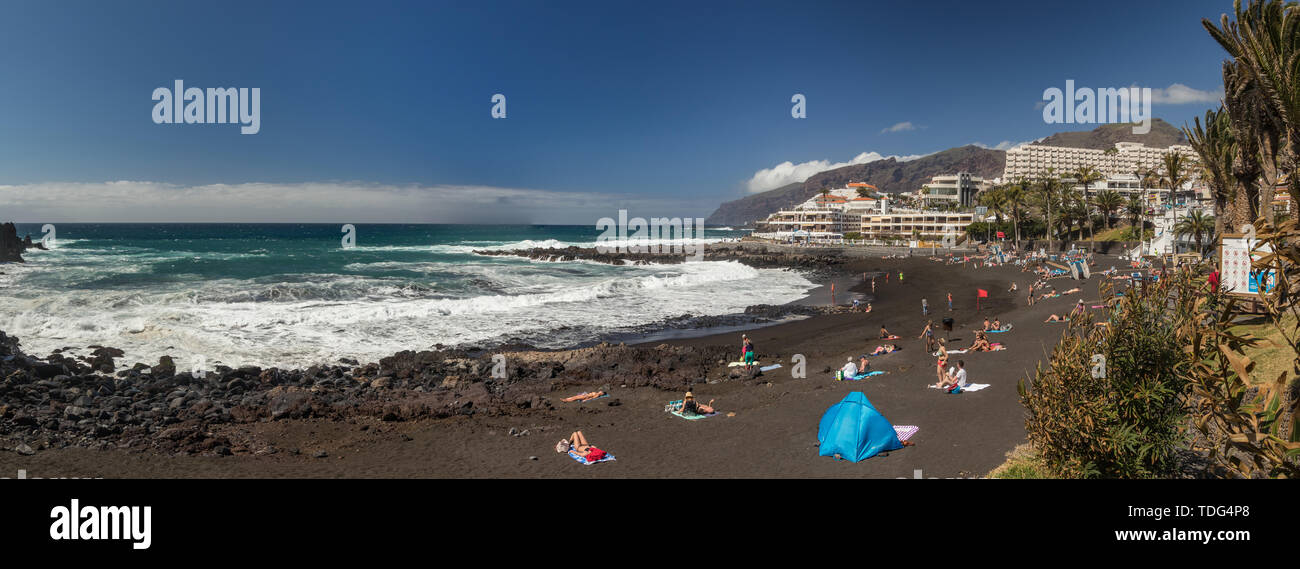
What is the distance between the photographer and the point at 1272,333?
456 inches

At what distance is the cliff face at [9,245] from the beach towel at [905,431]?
6976 centimetres

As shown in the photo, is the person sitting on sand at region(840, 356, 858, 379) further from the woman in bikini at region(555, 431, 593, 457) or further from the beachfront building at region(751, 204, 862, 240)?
the beachfront building at region(751, 204, 862, 240)

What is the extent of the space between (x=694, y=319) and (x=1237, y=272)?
1926 cm

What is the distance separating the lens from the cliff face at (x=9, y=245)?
2057 inches

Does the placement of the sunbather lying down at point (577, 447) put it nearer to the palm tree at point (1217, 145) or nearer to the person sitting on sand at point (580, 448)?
the person sitting on sand at point (580, 448)

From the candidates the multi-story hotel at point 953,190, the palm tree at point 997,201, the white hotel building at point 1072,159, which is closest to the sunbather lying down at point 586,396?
the palm tree at point 997,201

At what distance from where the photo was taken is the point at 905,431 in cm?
1104

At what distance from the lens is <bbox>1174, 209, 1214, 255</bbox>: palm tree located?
4100 centimetres

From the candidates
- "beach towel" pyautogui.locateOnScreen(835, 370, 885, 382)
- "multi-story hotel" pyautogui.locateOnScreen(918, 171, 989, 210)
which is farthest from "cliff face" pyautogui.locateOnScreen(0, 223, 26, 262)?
"multi-story hotel" pyautogui.locateOnScreen(918, 171, 989, 210)

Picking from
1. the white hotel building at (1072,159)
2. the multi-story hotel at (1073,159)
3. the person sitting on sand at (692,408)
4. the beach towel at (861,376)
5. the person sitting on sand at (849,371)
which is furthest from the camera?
the multi-story hotel at (1073,159)

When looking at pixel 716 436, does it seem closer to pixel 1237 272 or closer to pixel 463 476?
pixel 463 476

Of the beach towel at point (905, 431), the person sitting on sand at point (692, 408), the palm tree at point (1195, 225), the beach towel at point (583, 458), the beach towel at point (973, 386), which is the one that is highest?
the palm tree at point (1195, 225)

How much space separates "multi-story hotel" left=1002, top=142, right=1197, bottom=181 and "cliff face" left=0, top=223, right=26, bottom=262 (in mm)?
178081
